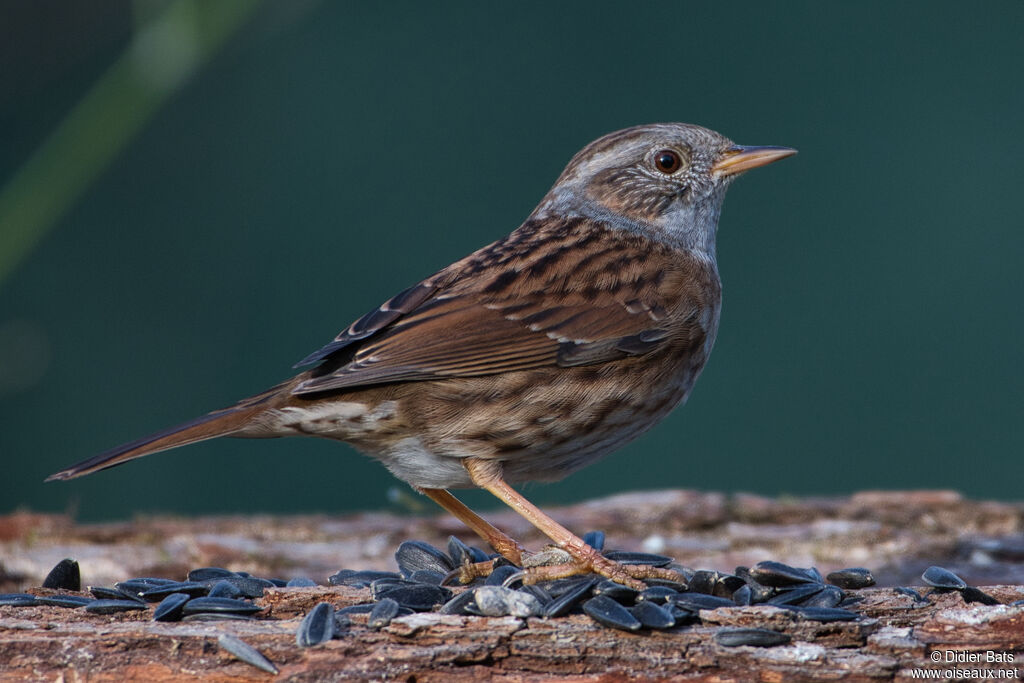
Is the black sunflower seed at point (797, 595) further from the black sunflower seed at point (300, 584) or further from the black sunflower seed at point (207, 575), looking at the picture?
the black sunflower seed at point (207, 575)

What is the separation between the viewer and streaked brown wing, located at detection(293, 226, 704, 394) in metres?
3.45

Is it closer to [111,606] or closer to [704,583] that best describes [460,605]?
[704,583]

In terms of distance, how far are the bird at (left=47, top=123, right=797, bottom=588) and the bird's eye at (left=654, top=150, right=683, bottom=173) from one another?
395mm

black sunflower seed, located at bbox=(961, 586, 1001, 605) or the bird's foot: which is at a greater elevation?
the bird's foot

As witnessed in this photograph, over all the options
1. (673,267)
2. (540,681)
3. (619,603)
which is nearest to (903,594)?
(619,603)

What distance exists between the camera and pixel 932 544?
4320 mm

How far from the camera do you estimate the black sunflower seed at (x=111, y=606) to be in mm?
2932

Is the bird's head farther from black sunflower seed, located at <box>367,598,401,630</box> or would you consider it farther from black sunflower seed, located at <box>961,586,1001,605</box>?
Answer: black sunflower seed, located at <box>367,598,401,630</box>

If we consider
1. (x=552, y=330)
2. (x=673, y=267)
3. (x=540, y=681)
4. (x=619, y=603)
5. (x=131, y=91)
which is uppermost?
(x=131, y=91)

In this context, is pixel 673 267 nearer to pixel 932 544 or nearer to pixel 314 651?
pixel 932 544

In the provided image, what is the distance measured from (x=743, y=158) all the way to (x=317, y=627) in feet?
8.31

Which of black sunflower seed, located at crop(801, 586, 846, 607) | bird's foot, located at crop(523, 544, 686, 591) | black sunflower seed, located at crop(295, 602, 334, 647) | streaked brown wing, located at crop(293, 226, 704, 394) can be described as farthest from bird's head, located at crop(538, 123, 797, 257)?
black sunflower seed, located at crop(295, 602, 334, 647)

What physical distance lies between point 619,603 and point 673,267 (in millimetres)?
1535

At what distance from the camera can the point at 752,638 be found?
103 inches
